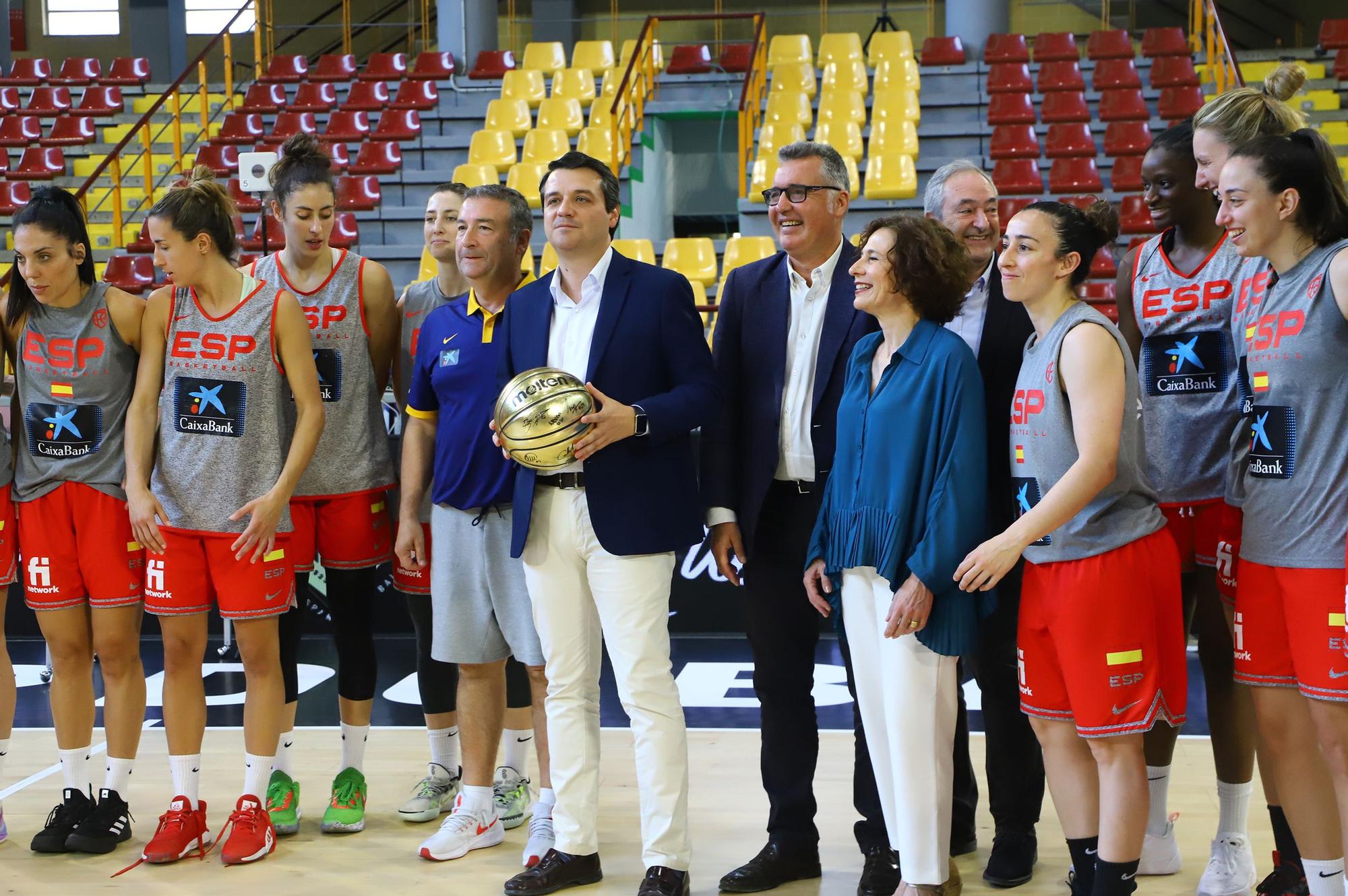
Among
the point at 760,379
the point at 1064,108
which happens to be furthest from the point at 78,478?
the point at 1064,108

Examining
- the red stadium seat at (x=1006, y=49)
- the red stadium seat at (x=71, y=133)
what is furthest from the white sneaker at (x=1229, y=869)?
the red stadium seat at (x=71, y=133)

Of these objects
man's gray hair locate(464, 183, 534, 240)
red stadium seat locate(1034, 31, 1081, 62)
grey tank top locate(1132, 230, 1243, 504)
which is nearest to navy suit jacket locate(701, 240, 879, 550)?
man's gray hair locate(464, 183, 534, 240)

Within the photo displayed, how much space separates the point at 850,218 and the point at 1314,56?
6.00 m

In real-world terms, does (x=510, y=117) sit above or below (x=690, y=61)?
below

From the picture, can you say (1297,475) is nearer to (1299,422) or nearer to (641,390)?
(1299,422)

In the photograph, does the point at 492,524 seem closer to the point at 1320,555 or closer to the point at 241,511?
the point at 241,511

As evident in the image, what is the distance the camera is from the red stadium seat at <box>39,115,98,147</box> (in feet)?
40.2

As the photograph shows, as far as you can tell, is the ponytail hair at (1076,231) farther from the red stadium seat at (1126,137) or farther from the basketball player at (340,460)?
the red stadium seat at (1126,137)

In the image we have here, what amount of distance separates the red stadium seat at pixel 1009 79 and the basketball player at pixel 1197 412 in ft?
26.8

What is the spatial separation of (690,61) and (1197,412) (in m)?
9.50

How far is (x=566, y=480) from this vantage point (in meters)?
2.96

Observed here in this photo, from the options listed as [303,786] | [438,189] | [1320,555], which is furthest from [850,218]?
[1320,555]

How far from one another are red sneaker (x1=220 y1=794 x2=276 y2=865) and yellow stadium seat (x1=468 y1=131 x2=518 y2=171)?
771 cm

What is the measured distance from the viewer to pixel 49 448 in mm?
3404
